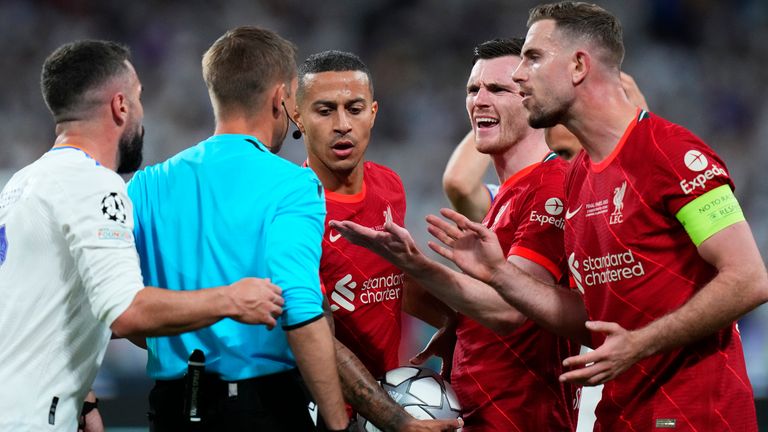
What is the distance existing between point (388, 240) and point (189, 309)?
1.02m

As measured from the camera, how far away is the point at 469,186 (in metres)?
7.12

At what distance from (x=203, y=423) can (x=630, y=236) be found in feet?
5.90

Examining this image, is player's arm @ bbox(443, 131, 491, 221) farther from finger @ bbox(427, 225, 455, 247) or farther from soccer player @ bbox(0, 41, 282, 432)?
soccer player @ bbox(0, 41, 282, 432)

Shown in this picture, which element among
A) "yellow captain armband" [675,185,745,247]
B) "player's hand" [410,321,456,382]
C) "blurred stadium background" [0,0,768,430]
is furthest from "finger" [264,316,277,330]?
"blurred stadium background" [0,0,768,430]

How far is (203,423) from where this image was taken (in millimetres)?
3600

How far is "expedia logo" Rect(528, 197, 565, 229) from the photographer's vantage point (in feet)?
14.9

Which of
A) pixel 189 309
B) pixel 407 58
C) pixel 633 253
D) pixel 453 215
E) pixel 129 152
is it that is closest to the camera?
pixel 189 309

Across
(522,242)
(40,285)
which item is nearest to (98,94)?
(40,285)

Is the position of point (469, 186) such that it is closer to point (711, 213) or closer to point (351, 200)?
point (351, 200)

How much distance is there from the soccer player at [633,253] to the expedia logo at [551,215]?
0.28 metres

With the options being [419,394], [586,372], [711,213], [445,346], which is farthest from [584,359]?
[445,346]

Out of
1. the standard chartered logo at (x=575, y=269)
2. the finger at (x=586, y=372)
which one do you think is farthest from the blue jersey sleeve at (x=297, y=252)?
the standard chartered logo at (x=575, y=269)

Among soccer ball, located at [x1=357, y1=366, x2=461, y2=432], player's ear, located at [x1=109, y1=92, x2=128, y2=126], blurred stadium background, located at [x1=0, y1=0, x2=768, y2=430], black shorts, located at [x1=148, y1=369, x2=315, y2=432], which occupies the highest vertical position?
blurred stadium background, located at [x1=0, y1=0, x2=768, y2=430]

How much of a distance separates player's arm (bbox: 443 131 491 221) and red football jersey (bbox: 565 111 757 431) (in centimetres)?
310
